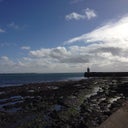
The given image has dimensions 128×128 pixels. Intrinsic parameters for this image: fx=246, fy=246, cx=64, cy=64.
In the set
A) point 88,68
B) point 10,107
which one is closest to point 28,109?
point 10,107

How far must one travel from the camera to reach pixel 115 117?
11.9m

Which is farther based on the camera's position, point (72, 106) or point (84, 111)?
point (72, 106)

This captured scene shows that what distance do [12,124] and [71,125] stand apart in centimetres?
404

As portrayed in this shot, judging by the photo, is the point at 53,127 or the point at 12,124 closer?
the point at 53,127

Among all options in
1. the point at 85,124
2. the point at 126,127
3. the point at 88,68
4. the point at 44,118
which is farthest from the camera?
the point at 88,68

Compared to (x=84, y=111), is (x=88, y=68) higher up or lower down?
higher up

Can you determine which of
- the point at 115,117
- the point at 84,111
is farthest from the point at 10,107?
the point at 115,117

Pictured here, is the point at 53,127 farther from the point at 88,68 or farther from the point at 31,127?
the point at 88,68

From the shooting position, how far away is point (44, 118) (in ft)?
57.5

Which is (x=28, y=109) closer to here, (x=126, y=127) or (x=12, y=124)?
(x=12, y=124)

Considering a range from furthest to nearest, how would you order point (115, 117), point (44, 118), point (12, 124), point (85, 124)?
point (44, 118)
point (12, 124)
point (85, 124)
point (115, 117)

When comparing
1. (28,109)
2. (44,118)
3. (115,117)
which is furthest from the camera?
(28,109)

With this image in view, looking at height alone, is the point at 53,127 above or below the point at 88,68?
below

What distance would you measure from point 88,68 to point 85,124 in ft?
259
